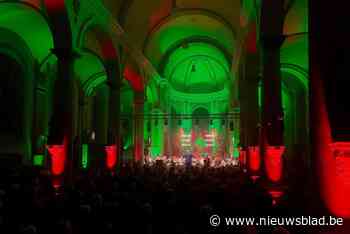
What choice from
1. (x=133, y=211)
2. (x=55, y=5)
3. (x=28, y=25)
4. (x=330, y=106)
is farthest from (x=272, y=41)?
(x=28, y=25)

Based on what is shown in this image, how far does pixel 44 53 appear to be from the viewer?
61.4ft

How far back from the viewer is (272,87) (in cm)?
1109

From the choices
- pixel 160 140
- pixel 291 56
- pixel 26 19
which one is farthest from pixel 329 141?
pixel 160 140

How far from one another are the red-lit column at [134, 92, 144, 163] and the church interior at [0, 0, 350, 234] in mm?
99

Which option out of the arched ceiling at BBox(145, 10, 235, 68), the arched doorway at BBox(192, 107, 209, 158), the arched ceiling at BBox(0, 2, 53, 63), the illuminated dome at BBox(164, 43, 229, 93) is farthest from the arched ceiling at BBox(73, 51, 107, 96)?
the arched doorway at BBox(192, 107, 209, 158)

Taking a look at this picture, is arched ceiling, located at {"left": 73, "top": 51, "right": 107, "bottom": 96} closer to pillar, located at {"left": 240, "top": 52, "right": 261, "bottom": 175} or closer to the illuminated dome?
the illuminated dome

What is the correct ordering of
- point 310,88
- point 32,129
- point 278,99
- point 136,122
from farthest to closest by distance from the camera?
point 136,122 < point 32,129 < point 278,99 < point 310,88

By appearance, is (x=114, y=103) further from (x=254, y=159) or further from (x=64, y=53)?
(x=254, y=159)

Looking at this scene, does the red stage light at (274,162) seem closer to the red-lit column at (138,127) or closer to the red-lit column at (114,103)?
the red-lit column at (114,103)

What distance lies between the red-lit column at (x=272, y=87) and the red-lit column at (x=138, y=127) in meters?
12.8

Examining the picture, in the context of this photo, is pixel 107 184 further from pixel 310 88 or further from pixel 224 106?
pixel 224 106

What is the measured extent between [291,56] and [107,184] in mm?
14228

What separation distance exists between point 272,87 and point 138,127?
558 inches

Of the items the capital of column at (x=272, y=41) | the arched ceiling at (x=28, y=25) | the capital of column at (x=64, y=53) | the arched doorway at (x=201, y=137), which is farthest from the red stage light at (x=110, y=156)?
the arched doorway at (x=201, y=137)
